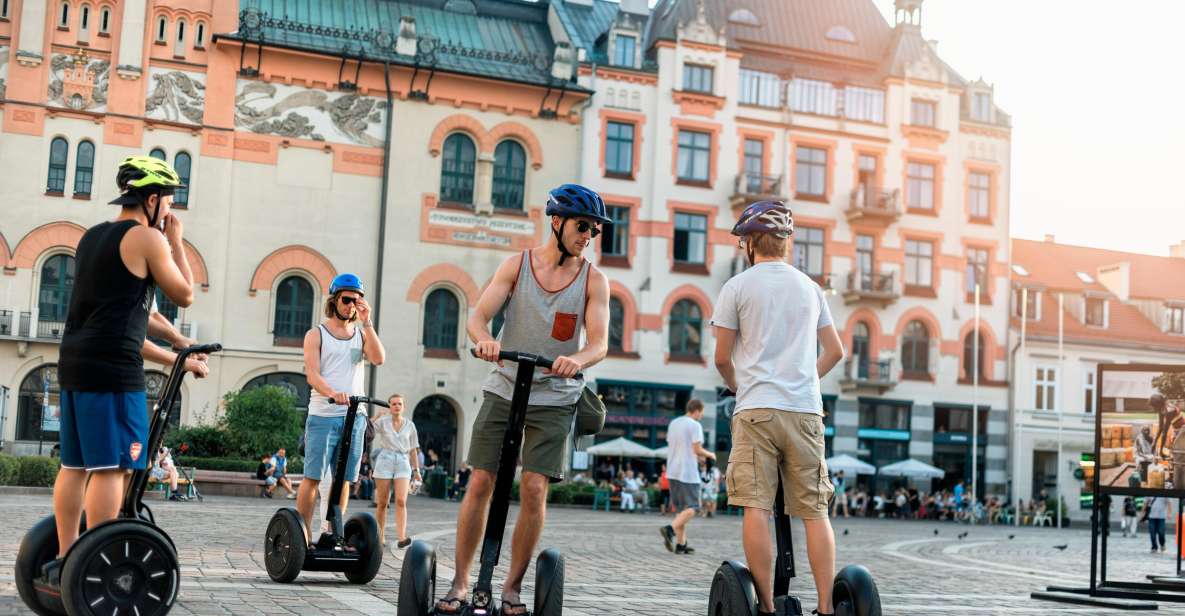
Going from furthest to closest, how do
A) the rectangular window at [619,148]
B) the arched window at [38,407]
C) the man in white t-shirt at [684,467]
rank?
the rectangular window at [619,148] < the arched window at [38,407] < the man in white t-shirt at [684,467]

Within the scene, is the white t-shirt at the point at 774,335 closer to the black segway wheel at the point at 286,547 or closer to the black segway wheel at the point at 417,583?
the black segway wheel at the point at 417,583

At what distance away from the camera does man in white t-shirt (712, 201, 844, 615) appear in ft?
20.1

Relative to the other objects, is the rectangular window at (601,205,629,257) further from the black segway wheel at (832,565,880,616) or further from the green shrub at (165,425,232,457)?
the black segway wheel at (832,565,880,616)

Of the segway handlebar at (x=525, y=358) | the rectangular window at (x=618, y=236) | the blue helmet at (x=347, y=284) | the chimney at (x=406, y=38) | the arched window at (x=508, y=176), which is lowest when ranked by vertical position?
the segway handlebar at (x=525, y=358)

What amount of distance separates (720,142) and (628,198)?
12.6ft

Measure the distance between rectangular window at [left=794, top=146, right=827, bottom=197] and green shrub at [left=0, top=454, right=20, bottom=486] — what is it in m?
27.8

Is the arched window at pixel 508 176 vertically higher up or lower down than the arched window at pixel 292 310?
higher up

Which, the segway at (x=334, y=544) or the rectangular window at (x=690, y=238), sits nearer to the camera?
the segway at (x=334, y=544)

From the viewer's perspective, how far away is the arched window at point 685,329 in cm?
4319

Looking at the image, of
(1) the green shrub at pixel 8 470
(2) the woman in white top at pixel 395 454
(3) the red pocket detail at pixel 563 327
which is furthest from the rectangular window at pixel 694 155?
(3) the red pocket detail at pixel 563 327

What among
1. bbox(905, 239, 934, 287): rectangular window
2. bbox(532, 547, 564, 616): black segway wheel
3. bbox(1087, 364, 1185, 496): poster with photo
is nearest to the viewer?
bbox(532, 547, 564, 616): black segway wheel

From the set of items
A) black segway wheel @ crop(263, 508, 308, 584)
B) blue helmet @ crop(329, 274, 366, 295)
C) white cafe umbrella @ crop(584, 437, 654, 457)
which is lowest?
black segway wheel @ crop(263, 508, 308, 584)

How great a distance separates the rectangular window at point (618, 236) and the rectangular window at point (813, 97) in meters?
7.32

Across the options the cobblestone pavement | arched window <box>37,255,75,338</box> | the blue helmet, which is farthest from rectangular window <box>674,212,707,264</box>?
the blue helmet
